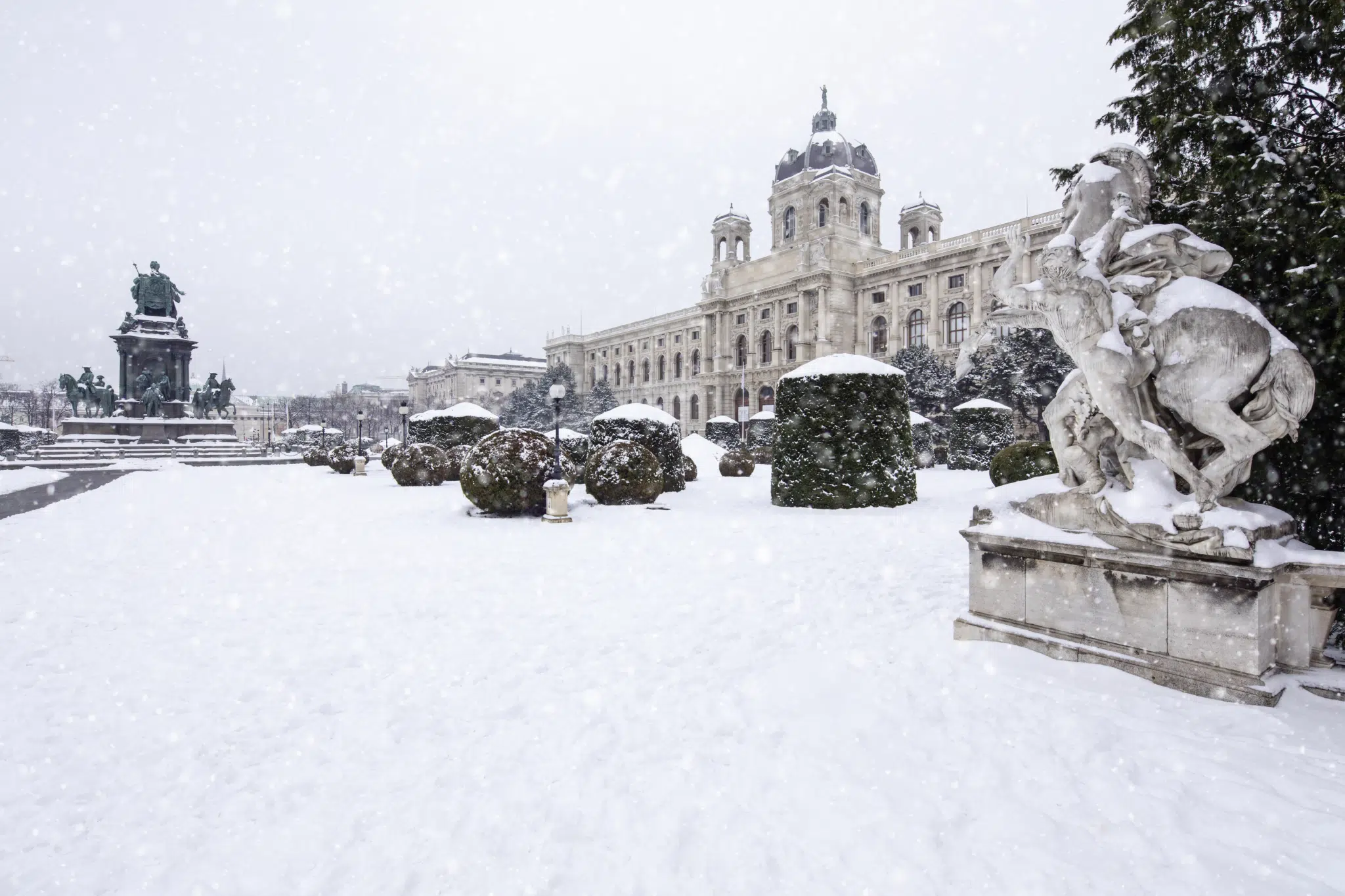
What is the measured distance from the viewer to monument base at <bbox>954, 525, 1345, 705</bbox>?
120 inches

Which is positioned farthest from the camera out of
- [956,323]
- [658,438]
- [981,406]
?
[956,323]

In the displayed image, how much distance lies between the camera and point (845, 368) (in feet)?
36.9

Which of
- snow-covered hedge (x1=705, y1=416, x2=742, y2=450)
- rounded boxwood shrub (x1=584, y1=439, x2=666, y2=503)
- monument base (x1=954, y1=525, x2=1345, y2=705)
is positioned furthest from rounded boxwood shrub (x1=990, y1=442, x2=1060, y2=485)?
snow-covered hedge (x1=705, y1=416, x2=742, y2=450)

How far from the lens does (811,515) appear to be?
10.3 m

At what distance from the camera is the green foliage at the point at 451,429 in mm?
20000

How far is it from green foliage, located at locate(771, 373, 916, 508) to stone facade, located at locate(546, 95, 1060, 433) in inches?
1158

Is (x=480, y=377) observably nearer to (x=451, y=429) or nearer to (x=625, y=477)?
(x=451, y=429)

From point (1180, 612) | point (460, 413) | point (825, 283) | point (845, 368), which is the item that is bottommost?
point (1180, 612)

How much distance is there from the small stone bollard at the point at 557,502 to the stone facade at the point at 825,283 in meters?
33.8

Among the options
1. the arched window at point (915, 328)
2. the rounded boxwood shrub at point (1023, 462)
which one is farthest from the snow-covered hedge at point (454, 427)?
the arched window at point (915, 328)

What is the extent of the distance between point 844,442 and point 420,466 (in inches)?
434

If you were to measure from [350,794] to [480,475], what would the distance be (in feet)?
27.6

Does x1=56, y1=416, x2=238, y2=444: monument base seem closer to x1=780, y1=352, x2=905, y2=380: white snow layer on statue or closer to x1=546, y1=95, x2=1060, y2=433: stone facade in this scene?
x1=780, y1=352, x2=905, y2=380: white snow layer on statue

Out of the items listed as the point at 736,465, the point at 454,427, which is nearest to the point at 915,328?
the point at 736,465
